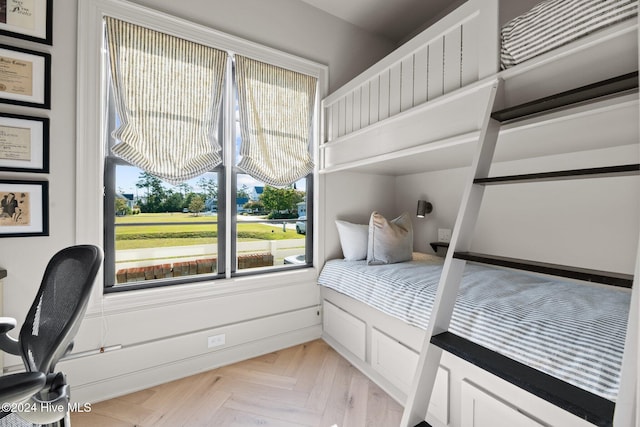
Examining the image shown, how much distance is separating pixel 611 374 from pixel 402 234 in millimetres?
1611

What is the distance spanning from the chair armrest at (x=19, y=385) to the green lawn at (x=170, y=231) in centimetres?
140

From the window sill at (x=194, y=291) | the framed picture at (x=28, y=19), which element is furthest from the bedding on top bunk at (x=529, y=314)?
the framed picture at (x=28, y=19)

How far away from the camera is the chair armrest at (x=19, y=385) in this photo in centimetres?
69

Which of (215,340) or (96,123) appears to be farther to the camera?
(215,340)

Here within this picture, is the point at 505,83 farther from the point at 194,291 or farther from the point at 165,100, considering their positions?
the point at 194,291

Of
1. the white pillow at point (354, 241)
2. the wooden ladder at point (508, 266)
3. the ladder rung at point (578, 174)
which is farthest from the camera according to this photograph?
the white pillow at point (354, 241)

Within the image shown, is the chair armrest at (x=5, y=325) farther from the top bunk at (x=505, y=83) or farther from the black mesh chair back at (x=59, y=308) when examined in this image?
the top bunk at (x=505, y=83)

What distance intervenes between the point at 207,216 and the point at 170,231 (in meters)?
0.29

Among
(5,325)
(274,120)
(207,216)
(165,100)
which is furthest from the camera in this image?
(274,120)

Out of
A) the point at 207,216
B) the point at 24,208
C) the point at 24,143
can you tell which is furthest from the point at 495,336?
the point at 24,143

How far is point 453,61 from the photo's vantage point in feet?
5.06

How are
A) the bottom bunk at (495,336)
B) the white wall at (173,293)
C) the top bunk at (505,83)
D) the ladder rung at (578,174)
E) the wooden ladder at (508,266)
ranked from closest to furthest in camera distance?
A: the wooden ladder at (508,266)
the ladder rung at (578,174)
the bottom bunk at (495,336)
the top bunk at (505,83)
the white wall at (173,293)

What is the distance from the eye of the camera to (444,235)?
2.66 metres

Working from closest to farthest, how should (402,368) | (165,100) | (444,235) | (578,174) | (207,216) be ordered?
(578,174)
(402,368)
(165,100)
(207,216)
(444,235)
